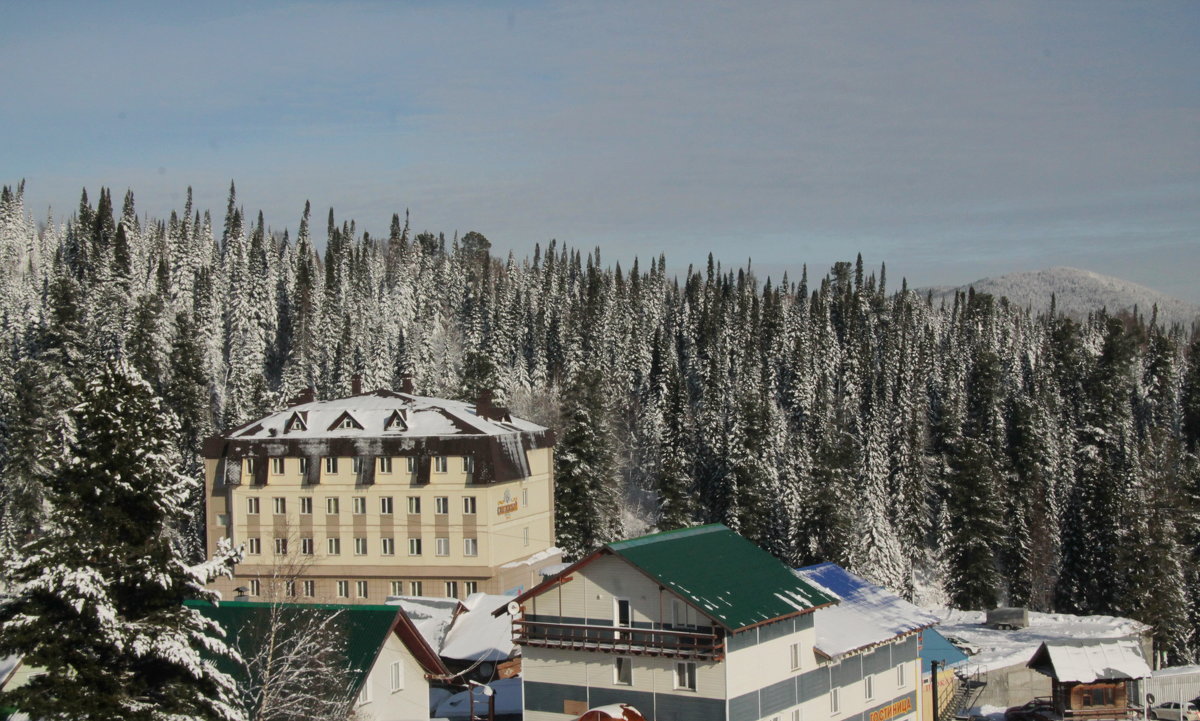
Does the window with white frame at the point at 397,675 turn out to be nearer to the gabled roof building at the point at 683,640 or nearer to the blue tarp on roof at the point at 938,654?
the gabled roof building at the point at 683,640

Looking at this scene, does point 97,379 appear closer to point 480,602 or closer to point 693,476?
point 480,602

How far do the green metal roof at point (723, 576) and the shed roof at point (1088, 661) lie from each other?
13625 mm

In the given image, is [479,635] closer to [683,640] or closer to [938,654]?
[683,640]

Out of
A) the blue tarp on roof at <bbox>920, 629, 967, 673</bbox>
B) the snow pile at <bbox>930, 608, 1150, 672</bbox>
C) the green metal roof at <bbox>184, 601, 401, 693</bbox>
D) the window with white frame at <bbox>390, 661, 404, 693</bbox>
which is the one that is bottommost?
the snow pile at <bbox>930, 608, 1150, 672</bbox>

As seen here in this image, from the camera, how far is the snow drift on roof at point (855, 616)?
121ft

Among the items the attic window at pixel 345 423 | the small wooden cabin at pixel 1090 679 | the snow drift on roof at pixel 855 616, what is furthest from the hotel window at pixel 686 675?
the attic window at pixel 345 423

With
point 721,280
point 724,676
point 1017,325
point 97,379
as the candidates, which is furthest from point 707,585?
point 1017,325

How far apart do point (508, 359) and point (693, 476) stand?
3309cm

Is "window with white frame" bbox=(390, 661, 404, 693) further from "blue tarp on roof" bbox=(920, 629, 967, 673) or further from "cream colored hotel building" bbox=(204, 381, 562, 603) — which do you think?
"cream colored hotel building" bbox=(204, 381, 562, 603)

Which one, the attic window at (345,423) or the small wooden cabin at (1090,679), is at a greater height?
the attic window at (345,423)

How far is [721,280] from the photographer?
187625mm

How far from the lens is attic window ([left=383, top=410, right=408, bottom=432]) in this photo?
65562mm

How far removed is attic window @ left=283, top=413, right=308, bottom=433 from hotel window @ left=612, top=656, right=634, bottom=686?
37.9m

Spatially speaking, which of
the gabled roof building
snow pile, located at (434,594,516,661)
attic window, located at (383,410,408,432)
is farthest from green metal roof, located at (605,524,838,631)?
attic window, located at (383,410,408,432)
